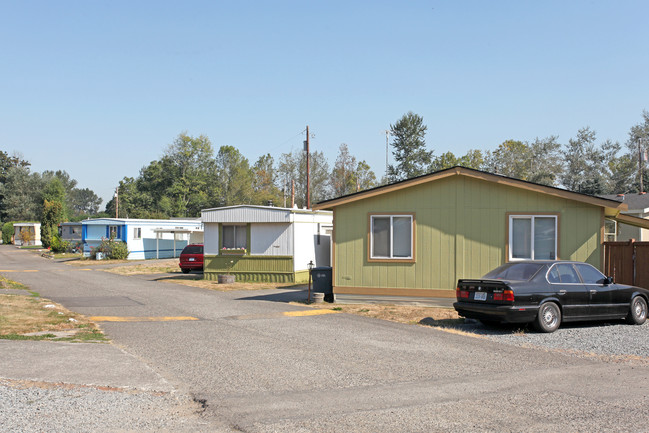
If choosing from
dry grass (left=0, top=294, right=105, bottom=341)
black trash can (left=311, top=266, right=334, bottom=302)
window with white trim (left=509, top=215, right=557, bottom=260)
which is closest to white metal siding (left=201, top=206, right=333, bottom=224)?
black trash can (left=311, top=266, right=334, bottom=302)

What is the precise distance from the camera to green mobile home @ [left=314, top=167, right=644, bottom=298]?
14727 millimetres

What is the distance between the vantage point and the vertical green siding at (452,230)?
14695 millimetres

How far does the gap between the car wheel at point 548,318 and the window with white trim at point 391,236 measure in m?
4.65

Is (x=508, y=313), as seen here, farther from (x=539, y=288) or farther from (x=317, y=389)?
(x=317, y=389)

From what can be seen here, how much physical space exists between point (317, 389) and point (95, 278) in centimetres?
2180

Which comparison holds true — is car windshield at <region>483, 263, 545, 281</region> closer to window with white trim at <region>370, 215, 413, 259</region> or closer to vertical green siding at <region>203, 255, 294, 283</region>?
window with white trim at <region>370, 215, 413, 259</region>

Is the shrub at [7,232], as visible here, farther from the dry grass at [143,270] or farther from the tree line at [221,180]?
the dry grass at [143,270]

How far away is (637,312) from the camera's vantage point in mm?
12781

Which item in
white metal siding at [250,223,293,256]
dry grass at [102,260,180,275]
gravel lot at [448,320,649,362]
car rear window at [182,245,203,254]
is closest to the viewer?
gravel lot at [448,320,649,362]

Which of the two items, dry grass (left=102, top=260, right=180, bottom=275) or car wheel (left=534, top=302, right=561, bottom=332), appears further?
dry grass (left=102, top=260, right=180, bottom=275)

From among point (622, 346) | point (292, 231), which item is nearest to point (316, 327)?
point (622, 346)

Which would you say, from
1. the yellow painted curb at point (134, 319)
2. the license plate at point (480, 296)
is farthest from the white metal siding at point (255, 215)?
the license plate at point (480, 296)

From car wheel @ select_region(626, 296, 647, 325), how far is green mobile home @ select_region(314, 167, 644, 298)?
1.75 meters

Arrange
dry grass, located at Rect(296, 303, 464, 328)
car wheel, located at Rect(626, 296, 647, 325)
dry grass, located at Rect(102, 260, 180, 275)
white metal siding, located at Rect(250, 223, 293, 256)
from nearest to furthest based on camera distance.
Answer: car wheel, located at Rect(626, 296, 647, 325)
dry grass, located at Rect(296, 303, 464, 328)
white metal siding, located at Rect(250, 223, 293, 256)
dry grass, located at Rect(102, 260, 180, 275)
